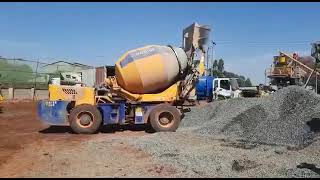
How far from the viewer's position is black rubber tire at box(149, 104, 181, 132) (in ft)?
56.9

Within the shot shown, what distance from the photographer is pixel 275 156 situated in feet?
35.1

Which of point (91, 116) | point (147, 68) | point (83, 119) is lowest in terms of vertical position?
point (83, 119)

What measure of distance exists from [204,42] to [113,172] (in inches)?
402

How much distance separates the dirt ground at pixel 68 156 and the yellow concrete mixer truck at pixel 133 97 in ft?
1.98

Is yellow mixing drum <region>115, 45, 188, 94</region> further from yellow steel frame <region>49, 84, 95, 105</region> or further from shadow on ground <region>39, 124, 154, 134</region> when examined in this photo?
shadow on ground <region>39, 124, 154, 134</region>

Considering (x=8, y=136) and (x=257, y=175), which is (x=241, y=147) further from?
(x=8, y=136)

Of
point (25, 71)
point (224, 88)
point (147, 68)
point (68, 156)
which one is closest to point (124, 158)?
point (68, 156)

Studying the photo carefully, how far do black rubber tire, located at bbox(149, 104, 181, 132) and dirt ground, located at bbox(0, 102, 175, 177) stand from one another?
2.17 ft

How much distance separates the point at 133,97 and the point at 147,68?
1.31m

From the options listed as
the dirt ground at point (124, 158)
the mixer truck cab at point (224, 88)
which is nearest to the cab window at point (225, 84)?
the mixer truck cab at point (224, 88)

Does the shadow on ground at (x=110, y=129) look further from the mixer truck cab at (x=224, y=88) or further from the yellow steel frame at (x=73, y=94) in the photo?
the mixer truck cab at (x=224, y=88)

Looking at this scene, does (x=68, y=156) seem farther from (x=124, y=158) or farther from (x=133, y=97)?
(x=133, y=97)

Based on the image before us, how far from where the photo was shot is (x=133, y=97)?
58.2 feet

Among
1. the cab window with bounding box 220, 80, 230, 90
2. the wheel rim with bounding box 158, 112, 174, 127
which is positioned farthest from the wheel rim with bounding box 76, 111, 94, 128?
the cab window with bounding box 220, 80, 230, 90
